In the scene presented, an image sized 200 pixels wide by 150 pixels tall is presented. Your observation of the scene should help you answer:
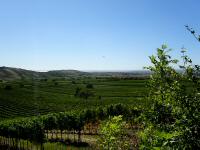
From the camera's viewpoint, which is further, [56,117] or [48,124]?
[56,117]

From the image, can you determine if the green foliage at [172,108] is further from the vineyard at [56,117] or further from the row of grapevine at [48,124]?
the row of grapevine at [48,124]

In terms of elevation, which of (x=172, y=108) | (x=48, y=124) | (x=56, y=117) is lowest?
(x=48, y=124)

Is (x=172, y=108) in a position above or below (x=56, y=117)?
above

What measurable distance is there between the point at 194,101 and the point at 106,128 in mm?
6206

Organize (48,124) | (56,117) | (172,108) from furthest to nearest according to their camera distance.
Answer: (56,117) → (48,124) → (172,108)

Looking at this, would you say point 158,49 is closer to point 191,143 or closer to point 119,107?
point 191,143

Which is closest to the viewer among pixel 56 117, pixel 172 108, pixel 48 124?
pixel 172 108

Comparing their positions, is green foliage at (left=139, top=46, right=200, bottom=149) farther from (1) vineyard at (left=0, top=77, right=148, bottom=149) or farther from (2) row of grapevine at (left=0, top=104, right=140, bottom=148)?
(2) row of grapevine at (left=0, top=104, right=140, bottom=148)

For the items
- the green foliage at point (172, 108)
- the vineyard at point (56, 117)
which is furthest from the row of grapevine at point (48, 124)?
the green foliage at point (172, 108)

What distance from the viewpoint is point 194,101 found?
539cm

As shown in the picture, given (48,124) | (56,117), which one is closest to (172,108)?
(48,124)

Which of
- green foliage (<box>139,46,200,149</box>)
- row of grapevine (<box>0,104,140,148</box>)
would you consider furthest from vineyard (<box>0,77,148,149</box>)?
green foliage (<box>139,46,200,149</box>)

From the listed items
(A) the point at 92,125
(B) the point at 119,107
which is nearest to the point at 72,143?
(A) the point at 92,125

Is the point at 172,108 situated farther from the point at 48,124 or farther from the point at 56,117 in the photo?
the point at 56,117
